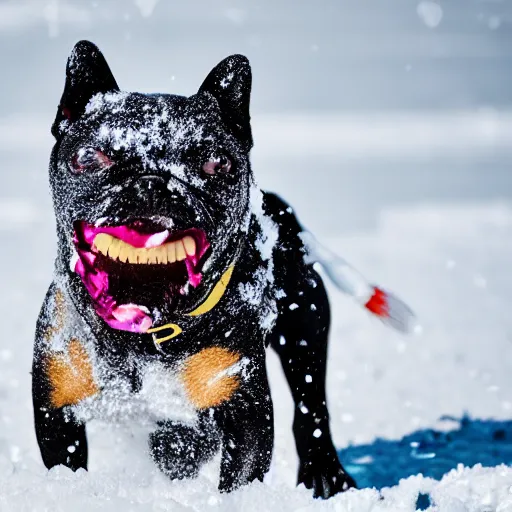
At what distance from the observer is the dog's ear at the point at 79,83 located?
67.4 inches

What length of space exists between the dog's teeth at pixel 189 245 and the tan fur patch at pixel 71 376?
0.33 meters

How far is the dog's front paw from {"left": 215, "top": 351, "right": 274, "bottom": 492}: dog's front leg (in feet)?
1.14

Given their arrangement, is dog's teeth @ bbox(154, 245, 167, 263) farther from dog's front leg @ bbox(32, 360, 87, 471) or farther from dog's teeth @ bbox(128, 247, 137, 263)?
dog's front leg @ bbox(32, 360, 87, 471)

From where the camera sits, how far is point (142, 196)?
1.53m

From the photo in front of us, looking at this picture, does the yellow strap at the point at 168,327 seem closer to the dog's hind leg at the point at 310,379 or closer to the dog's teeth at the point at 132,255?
the dog's teeth at the point at 132,255

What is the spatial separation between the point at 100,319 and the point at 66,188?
26 cm

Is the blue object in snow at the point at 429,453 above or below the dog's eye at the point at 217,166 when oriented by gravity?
below

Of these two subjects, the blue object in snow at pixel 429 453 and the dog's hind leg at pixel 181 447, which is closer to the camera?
the dog's hind leg at pixel 181 447

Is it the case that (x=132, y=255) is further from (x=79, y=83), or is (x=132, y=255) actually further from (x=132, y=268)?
(x=79, y=83)

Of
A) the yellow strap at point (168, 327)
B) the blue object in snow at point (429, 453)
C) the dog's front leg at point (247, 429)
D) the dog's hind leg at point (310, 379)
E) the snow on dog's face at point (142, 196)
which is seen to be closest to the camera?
the snow on dog's face at point (142, 196)

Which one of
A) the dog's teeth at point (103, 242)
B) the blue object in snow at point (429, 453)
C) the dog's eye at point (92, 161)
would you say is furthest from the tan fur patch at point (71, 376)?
the blue object in snow at point (429, 453)

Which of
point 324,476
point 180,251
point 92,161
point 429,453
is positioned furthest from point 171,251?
point 429,453

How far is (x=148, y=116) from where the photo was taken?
167cm

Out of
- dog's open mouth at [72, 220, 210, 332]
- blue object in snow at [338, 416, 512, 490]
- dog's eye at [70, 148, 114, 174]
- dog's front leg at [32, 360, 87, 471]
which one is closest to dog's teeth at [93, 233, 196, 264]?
dog's open mouth at [72, 220, 210, 332]
